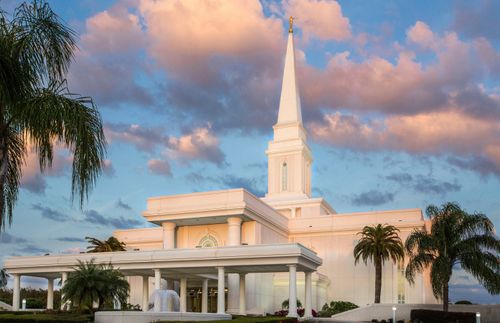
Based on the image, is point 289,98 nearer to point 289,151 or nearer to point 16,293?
point 289,151

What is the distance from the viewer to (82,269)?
34.3 meters

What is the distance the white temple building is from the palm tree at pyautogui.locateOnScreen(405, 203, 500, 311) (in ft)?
26.5

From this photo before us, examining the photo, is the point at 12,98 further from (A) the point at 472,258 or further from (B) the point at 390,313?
(B) the point at 390,313

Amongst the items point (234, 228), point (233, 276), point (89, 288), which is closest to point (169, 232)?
point (234, 228)

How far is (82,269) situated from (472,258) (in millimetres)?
22948

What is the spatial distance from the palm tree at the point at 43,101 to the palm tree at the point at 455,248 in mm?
30342

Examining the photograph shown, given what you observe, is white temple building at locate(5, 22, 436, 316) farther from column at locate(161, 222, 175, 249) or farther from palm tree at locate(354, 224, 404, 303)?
palm tree at locate(354, 224, 404, 303)

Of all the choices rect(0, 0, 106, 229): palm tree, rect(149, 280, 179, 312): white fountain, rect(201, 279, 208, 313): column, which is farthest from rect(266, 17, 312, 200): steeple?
rect(0, 0, 106, 229): palm tree

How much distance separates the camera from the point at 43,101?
29.7 ft

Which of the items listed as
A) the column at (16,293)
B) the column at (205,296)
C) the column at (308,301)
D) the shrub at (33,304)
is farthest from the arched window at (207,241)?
the shrub at (33,304)

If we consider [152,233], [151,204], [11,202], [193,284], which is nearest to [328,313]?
[193,284]

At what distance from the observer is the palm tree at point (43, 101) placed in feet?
29.3

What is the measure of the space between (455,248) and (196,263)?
1709cm

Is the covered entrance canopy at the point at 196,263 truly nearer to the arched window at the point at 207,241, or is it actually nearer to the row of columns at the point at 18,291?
the row of columns at the point at 18,291
